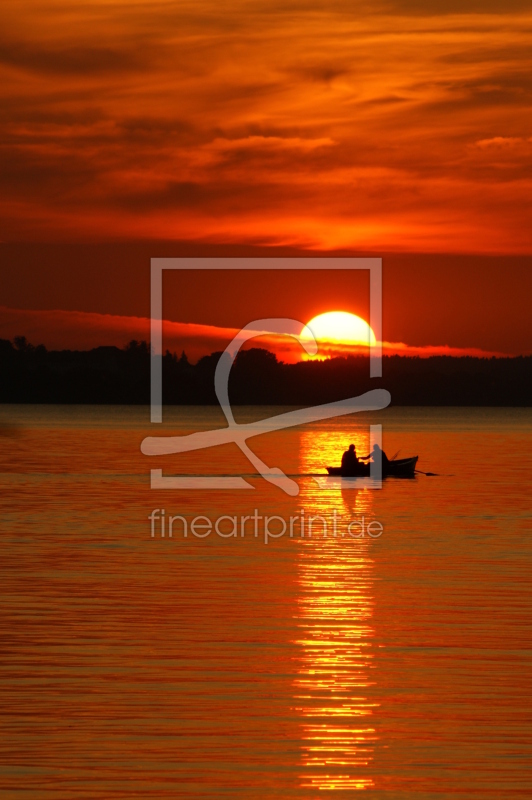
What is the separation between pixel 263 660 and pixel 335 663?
45.6 inches

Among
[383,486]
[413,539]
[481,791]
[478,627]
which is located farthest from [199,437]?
[481,791]

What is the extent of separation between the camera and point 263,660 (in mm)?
19422

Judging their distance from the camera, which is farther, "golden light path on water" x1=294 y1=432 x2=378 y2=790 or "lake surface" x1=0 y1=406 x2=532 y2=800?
"golden light path on water" x1=294 y1=432 x2=378 y2=790

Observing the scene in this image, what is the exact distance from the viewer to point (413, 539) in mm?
37531

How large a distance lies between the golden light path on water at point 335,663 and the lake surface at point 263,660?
0.04 metres

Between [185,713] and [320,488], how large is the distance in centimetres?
4318

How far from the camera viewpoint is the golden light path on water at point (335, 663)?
14.4 meters

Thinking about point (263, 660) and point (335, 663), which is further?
point (263, 660)

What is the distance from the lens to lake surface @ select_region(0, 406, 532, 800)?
1405 centimetres

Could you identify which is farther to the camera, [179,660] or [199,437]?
[199,437]

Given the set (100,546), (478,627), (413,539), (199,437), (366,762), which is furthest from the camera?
(199,437)

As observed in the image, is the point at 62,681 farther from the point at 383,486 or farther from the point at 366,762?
the point at 383,486

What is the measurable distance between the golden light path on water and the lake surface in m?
0.04

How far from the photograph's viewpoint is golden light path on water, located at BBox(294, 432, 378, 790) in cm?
1440
